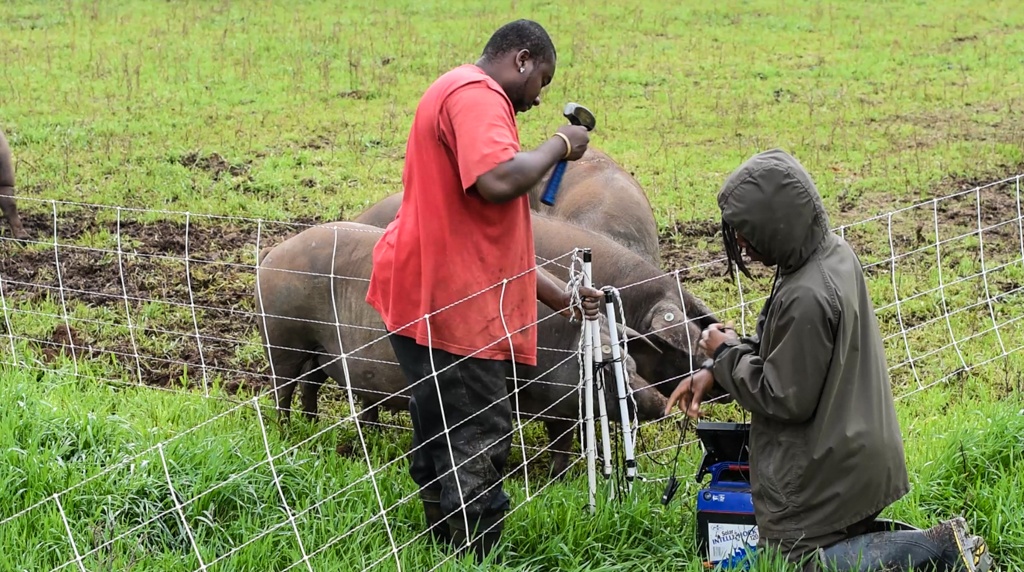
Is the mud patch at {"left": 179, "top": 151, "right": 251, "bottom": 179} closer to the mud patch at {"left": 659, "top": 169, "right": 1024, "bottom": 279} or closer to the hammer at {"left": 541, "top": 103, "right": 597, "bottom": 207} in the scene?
the mud patch at {"left": 659, "top": 169, "right": 1024, "bottom": 279}

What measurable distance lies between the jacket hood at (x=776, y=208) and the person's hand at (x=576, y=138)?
63cm

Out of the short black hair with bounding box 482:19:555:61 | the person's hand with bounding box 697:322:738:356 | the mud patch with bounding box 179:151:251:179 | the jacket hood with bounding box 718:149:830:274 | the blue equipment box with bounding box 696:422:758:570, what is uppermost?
the short black hair with bounding box 482:19:555:61

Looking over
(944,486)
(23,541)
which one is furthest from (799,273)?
(23,541)

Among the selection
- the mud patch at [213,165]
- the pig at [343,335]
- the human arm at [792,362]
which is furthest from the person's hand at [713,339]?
the mud patch at [213,165]

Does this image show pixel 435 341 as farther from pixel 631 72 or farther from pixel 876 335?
pixel 631 72

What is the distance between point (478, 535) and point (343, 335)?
6.68 feet

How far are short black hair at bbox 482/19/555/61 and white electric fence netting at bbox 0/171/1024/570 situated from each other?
79 centimetres

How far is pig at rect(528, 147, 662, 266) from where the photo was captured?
7.14 meters

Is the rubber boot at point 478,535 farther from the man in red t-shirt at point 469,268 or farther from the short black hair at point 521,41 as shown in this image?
the short black hair at point 521,41

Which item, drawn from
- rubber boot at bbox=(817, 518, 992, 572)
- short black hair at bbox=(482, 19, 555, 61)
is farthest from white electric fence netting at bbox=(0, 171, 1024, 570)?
rubber boot at bbox=(817, 518, 992, 572)

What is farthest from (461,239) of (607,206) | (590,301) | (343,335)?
(607,206)

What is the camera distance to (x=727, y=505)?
4.03 meters

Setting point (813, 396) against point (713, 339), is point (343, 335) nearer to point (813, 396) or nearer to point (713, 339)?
point (713, 339)

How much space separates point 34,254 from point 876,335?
6.93 m
